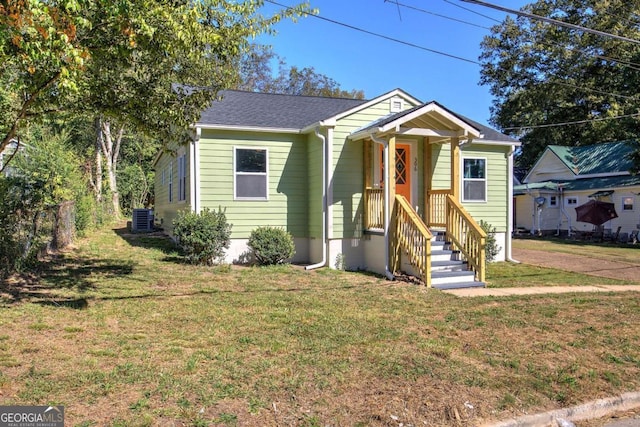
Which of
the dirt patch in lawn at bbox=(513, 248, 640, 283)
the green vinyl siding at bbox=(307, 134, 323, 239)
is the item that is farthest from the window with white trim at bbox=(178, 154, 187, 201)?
the dirt patch in lawn at bbox=(513, 248, 640, 283)

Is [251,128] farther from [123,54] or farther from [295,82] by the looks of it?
[295,82]

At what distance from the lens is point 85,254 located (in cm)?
1134

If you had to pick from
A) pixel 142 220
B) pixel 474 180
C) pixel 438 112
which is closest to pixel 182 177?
pixel 142 220

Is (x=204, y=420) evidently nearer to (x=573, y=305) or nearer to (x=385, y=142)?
(x=573, y=305)

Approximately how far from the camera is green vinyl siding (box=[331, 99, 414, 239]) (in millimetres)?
10852

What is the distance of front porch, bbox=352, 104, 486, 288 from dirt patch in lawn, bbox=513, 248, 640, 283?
3.73 meters

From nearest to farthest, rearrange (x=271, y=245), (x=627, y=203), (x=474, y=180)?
(x=271, y=245) < (x=474, y=180) < (x=627, y=203)

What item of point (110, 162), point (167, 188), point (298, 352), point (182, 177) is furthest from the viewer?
point (110, 162)

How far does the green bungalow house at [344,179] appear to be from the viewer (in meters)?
9.88

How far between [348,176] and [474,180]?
4234 mm

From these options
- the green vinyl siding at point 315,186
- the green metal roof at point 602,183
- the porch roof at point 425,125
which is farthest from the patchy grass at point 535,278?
the green metal roof at point 602,183

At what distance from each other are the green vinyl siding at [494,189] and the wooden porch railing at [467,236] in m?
2.92

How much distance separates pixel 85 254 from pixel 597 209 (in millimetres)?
20845

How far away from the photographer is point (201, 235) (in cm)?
1026
